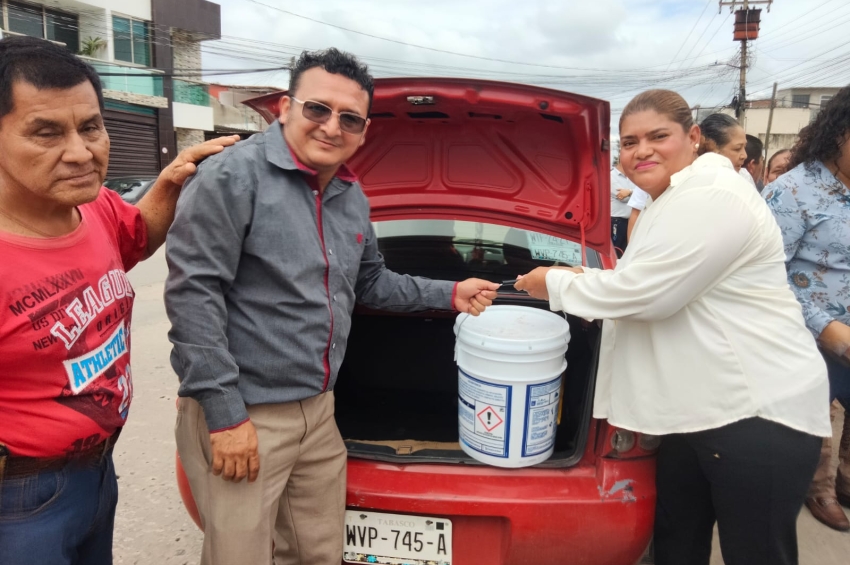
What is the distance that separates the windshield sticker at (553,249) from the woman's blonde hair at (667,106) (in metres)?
1.01

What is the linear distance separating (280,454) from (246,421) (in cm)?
18

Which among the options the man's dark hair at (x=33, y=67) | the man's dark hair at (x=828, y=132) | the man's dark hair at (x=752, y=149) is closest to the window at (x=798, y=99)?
the man's dark hair at (x=752, y=149)

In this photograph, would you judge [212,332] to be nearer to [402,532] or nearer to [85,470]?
[85,470]

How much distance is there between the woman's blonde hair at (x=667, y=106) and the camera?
66.7 inches

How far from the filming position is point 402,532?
5.80ft

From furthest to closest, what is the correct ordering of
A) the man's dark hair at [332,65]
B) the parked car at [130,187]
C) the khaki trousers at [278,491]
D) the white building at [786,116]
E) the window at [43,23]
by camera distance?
the white building at [786,116] < the window at [43,23] < the parked car at [130,187] < the man's dark hair at [332,65] < the khaki trousers at [278,491]

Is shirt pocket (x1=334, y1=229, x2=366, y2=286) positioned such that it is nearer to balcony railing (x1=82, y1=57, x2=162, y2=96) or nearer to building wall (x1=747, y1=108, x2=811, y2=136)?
balcony railing (x1=82, y1=57, x2=162, y2=96)

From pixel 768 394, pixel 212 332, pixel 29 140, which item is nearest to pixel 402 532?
pixel 212 332

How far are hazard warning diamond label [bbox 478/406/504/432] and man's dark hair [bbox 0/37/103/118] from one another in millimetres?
1462

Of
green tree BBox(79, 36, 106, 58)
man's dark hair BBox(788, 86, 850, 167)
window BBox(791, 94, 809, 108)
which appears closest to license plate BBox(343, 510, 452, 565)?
man's dark hair BBox(788, 86, 850, 167)

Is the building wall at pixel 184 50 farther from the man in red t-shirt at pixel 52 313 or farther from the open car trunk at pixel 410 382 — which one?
the man in red t-shirt at pixel 52 313

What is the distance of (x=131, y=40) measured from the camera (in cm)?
1920

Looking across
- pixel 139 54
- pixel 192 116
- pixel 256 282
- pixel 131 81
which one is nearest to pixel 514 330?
pixel 256 282

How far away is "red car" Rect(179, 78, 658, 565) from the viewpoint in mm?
1724
